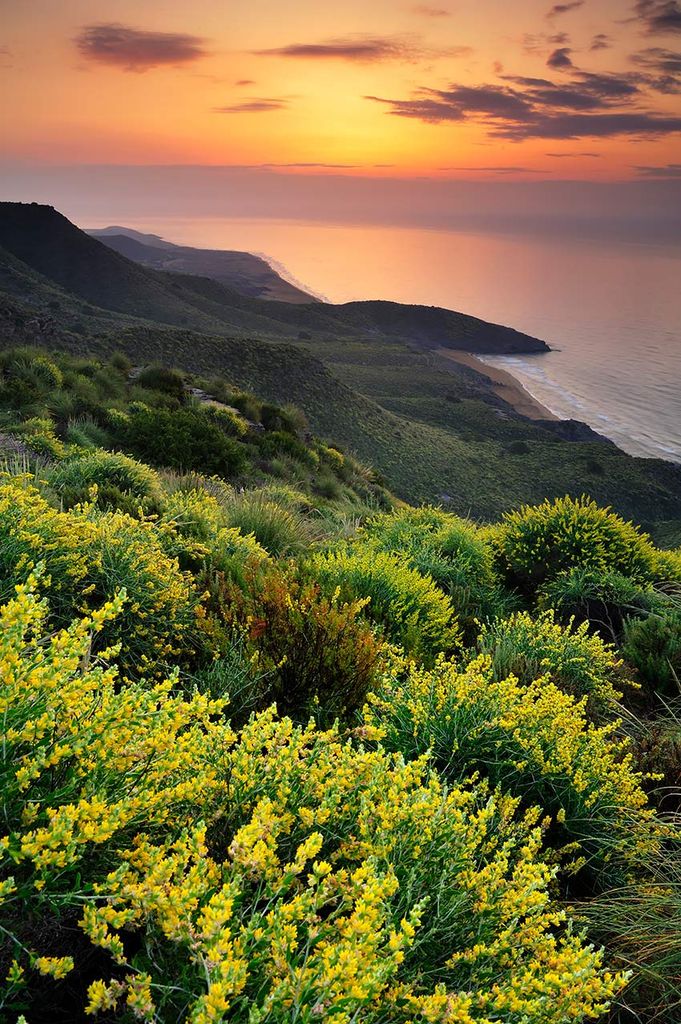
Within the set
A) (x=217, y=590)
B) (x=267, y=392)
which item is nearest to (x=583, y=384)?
(x=267, y=392)

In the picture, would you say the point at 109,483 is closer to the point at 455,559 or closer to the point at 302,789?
the point at 455,559

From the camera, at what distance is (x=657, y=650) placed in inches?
303

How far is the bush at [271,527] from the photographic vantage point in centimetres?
874

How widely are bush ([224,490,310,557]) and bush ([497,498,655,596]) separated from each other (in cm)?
352

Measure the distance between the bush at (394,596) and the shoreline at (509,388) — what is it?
3060 inches

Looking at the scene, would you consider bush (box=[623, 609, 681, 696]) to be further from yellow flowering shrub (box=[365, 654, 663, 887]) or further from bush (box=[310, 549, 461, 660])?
yellow flowering shrub (box=[365, 654, 663, 887])

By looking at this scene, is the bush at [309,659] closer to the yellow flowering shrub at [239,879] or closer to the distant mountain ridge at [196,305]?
the yellow flowering shrub at [239,879]

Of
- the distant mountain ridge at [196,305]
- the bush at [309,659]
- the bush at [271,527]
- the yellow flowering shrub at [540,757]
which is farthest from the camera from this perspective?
the distant mountain ridge at [196,305]

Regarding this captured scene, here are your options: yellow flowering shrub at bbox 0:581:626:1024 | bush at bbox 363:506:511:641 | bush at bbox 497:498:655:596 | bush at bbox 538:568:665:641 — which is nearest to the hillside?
bush at bbox 363:506:511:641

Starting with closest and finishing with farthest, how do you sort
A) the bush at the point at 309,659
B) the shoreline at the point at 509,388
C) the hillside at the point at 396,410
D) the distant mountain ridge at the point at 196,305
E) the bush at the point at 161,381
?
the bush at the point at 309,659
the bush at the point at 161,381
the hillside at the point at 396,410
the shoreline at the point at 509,388
the distant mountain ridge at the point at 196,305

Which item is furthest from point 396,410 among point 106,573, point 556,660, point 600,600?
point 106,573

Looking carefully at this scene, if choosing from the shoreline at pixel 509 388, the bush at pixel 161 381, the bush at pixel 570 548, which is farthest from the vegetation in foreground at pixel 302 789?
the shoreline at pixel 509 388

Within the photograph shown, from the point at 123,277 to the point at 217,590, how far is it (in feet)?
371

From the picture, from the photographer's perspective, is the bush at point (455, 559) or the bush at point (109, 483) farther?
the bush at point (455, 559)
